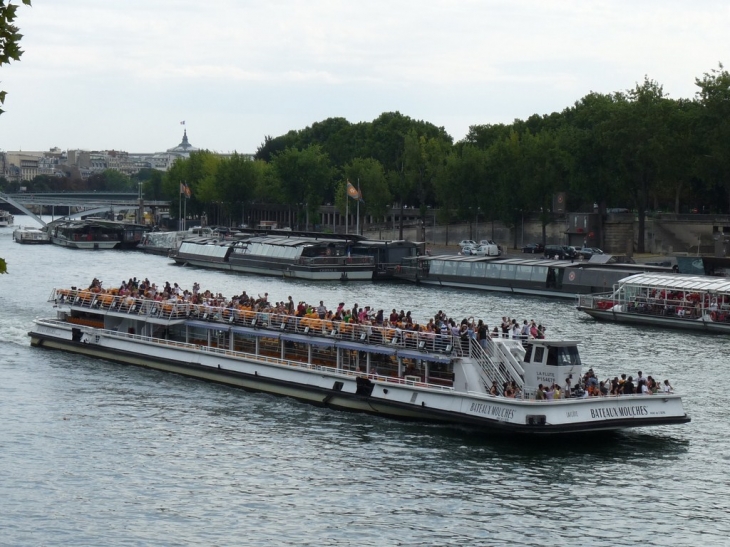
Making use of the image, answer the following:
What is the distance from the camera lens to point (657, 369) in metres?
54.3

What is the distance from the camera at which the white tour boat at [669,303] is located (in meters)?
69.9

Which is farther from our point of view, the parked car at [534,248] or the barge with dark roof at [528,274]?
the parked car at [534,248]

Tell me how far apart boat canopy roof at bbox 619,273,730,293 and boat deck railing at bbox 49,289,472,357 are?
31858mm

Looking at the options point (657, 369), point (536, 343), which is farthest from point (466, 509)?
point (657, 369)

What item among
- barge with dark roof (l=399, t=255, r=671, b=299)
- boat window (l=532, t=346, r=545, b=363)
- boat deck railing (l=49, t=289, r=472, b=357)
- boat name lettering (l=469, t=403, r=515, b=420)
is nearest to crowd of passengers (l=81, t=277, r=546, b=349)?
boat deck railing (l=49, t=289, r=472, b=357)

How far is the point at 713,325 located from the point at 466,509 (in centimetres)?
4053

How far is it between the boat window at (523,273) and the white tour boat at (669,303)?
15429 mm

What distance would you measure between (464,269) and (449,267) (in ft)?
7.03

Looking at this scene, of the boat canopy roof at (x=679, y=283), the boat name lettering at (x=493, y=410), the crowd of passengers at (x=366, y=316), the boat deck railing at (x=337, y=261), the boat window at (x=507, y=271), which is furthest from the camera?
the boat deck railing at (x=337, y=261)

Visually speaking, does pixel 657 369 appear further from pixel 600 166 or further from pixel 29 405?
pixel 600 166

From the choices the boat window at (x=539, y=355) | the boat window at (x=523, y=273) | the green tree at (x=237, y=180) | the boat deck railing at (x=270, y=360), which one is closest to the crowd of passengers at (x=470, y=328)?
the boat window at (x=539, y=355)

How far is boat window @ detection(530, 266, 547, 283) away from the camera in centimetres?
9200

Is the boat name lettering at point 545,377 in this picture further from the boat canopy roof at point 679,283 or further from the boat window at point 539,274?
the boat window at point 539,274

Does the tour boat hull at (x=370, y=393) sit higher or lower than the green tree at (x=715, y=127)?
lower
